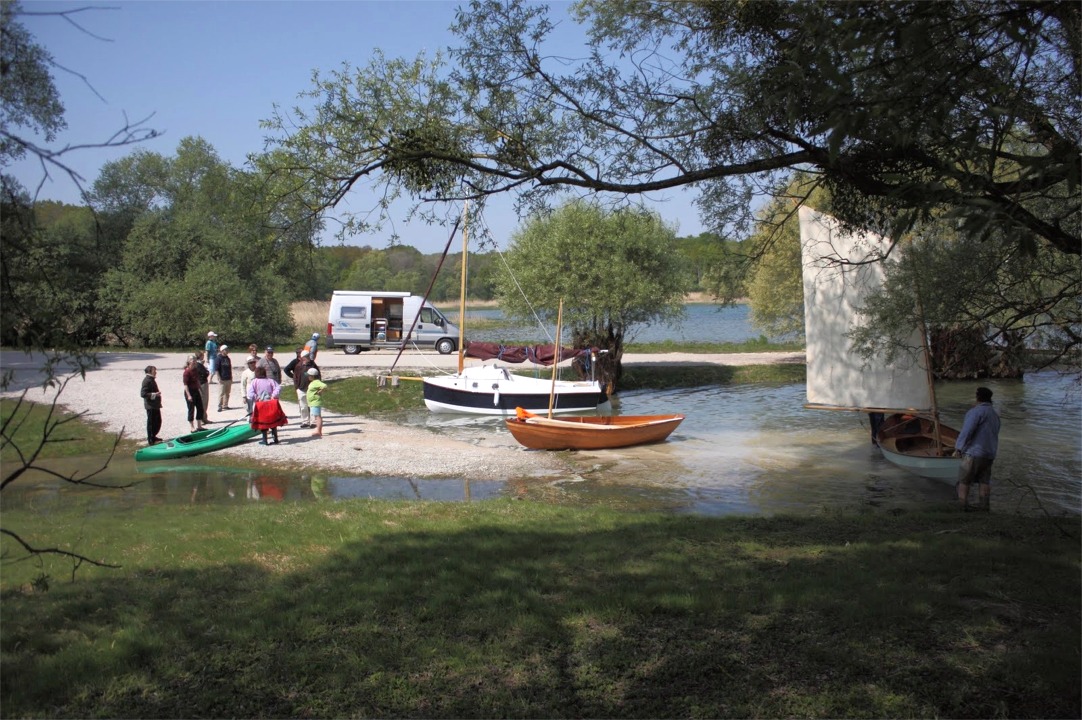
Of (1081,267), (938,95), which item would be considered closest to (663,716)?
(938,95)

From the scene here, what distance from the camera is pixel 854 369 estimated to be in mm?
16109

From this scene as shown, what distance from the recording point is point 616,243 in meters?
28.9

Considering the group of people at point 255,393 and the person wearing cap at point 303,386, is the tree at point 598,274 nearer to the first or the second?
the person wearing cap at point 303,386

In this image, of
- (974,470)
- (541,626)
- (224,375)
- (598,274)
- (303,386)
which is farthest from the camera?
(598,274)

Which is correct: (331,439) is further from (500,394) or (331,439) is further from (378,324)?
(378,324)

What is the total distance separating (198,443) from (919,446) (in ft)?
47.4

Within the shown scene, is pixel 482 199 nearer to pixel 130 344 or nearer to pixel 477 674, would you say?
pixel 477 674

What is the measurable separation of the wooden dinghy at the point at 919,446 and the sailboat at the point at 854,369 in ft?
0.06

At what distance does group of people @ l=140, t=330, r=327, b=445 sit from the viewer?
16938 mm

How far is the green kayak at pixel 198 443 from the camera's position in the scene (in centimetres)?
1596

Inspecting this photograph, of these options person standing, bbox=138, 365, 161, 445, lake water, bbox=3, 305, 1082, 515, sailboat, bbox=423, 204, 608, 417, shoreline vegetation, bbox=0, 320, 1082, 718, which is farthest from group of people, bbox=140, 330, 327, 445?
shoreline vegetation, bbox=0, 320, 1082, 718

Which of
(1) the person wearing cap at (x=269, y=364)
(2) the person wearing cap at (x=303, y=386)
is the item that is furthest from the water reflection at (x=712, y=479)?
(2) the person wearing cap at (x=303, y=386)

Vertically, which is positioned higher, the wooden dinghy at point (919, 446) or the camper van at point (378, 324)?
the camper van at point (378, 324)

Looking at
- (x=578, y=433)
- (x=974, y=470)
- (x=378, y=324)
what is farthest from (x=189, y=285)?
(x=974, y=470)
